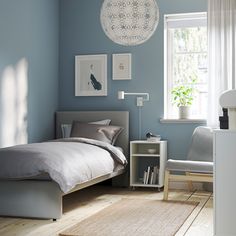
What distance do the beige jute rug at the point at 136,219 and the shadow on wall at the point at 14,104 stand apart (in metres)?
1.58

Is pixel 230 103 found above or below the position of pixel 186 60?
below

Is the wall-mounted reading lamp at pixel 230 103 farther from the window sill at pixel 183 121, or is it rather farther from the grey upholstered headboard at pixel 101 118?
the grey upholstered headboard at pixel 101 118

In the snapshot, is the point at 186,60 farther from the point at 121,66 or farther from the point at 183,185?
the point at 183,185

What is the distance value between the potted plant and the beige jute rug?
1549mm

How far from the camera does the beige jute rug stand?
3.74 m

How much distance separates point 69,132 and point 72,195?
1015mm

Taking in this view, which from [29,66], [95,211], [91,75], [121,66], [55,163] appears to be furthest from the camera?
[91,75]

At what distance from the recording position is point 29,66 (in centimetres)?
616

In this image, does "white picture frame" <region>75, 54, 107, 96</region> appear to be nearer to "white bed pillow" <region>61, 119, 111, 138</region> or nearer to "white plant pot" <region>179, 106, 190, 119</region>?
"white bed pillow" <region>61, 119, 111, 138</region>

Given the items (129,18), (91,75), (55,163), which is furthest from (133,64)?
(55,163)

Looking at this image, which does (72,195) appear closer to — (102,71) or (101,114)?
(101,114)

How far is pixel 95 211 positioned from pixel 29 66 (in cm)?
234

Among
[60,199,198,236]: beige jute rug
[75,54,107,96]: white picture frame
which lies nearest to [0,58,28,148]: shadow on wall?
[75,54,107,96]: white picture frame

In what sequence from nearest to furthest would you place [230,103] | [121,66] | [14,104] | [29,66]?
[230,103] < [14,104] < [29,66] < [121,66]
